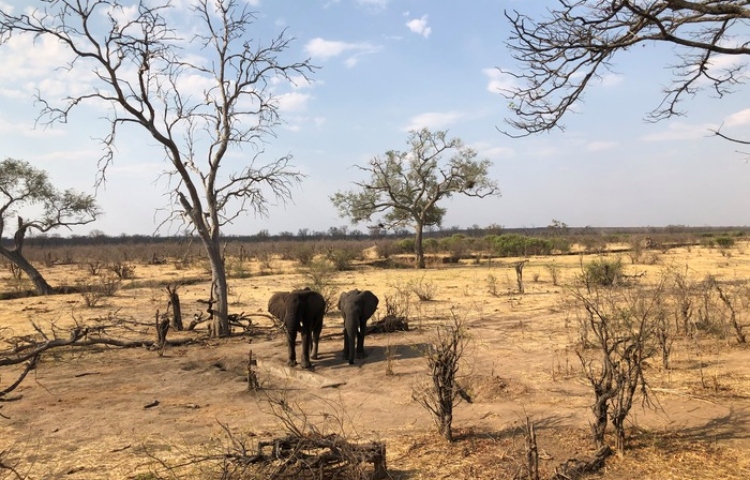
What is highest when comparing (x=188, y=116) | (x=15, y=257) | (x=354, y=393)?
(x=188, y=116)

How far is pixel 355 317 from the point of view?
349 inches

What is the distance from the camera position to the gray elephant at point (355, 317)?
345 inches

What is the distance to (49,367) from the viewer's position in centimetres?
886

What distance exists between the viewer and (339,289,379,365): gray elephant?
8766 mm

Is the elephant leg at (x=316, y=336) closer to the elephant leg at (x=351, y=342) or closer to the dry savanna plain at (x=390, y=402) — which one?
the dry savanna plain at (x=390, y=402)

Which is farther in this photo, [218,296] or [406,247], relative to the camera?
[406,247]

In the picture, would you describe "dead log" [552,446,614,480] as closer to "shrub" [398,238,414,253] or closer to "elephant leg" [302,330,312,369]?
"elephant leg" [302,330,312,369]

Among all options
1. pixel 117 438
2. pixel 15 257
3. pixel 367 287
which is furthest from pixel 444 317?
pixel 15 257

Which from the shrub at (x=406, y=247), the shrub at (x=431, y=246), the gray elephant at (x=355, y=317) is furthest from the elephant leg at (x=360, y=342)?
the shrub at (x=431, y=246)

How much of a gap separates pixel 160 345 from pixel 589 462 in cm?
819

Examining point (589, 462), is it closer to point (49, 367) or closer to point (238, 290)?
point (49, 367)

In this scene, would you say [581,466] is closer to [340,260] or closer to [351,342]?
[351,342]

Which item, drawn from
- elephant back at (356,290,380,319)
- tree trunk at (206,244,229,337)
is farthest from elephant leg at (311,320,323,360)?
tree trunk at (206,244,229,337)

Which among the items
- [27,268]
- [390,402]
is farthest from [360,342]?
[27,268]
